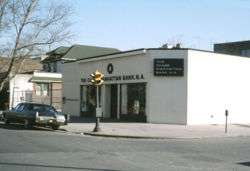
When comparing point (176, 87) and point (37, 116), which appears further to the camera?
point (176, 87)

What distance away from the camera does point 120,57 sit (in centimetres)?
3850

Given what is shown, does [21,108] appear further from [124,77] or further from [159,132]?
[124,77]

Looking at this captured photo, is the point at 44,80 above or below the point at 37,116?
above

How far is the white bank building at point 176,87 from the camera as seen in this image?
34469 millimetres

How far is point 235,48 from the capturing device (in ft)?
257

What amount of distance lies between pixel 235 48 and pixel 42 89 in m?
29.1

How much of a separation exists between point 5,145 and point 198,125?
681 inches

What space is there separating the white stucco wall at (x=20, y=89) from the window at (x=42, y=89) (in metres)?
0.93

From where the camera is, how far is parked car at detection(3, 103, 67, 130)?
98.5 feet

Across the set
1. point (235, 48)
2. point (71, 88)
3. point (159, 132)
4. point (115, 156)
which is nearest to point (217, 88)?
point (159, 132)

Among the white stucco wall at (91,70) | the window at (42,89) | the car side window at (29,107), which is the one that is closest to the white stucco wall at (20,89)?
the window at (42,89)

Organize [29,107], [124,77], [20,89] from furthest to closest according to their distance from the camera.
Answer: [20,89] → [124,77] → [29,107]

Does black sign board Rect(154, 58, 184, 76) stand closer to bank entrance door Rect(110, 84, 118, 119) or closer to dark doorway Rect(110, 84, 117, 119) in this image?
bank entrance door Rect(110, 84, 118, 119)

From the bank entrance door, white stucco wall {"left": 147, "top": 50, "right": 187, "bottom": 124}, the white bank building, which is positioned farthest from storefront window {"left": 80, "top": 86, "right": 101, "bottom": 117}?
white stucco wall {"left": 147, "top": 50, "right": 187, "bottom": 124}
